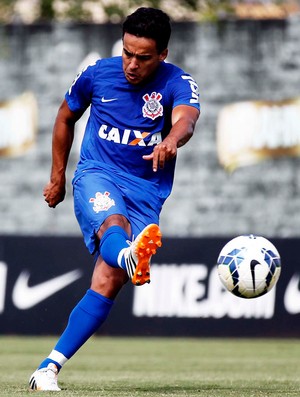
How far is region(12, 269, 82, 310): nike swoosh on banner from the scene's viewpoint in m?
14.3

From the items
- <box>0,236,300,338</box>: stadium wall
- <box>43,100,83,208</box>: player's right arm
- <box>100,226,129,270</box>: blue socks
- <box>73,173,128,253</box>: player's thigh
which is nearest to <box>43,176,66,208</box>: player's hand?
<box>43,100,83,208</box>: player's right arm

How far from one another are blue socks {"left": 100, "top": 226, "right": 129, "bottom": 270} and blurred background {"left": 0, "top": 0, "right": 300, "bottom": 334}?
1133cm

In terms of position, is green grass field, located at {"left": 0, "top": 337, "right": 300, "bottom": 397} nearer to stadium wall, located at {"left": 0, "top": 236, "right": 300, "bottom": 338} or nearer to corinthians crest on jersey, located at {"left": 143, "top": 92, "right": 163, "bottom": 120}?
stadium wall, located at {"left": 0, "top": 236, "right": 300, "bottom": 338}

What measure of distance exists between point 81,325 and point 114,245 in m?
0.57

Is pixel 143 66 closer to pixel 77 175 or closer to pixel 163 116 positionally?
pixel 163 116

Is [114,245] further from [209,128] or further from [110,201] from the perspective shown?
[209,128]

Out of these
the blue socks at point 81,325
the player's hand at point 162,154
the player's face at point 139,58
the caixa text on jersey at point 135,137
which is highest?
the player's face at point 139,58

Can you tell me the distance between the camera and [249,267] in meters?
7.40

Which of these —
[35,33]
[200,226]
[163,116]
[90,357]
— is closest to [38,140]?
[35,33]

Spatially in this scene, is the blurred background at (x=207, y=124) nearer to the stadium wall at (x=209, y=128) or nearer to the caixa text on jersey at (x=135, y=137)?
the stadium wall at (x=209, y=128)

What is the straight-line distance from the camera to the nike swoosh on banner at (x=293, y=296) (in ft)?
46.2

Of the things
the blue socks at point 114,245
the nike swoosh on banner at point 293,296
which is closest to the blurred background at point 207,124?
the nike swoosh on banner at point 293,296

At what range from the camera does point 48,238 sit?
14.7 m

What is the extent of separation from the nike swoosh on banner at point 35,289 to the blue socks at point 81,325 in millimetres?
7461
